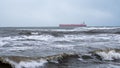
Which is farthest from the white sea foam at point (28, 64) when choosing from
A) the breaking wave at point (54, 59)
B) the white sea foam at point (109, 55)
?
the white sea foam at point (109, 55)

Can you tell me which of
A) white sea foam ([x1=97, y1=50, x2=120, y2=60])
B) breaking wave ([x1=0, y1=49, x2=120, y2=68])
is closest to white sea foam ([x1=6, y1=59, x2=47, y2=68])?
breaking wave ([x1=0, y1=49, x2=120, y2=68])

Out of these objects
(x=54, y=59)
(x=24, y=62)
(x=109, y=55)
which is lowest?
(x=109, y=55)

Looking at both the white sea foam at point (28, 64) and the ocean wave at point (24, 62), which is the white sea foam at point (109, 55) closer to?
the ocean wave at point (24, 62)

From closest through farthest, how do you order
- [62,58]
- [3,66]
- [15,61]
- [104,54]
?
[3,66] → [15,61] → [62,58] → [104,54]

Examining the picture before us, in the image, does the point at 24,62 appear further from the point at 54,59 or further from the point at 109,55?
the point at 109,55

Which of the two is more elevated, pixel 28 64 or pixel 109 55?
pixel 28 64

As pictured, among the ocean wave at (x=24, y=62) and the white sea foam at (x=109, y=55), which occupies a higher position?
the ocean wave at (x=24, y=62)

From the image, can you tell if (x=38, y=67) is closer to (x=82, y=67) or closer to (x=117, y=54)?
(x=82, y=67)

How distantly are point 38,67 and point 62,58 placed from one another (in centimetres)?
224

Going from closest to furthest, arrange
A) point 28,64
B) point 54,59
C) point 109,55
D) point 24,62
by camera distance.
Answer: point 28,64
point 24,62
point 54,59
point 109,55

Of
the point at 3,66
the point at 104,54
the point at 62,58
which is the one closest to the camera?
the point at 3,66

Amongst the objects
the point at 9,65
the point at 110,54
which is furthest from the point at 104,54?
the point at 9,65

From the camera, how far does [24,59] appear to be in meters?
10.2

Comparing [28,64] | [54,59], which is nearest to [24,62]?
[28,64]
